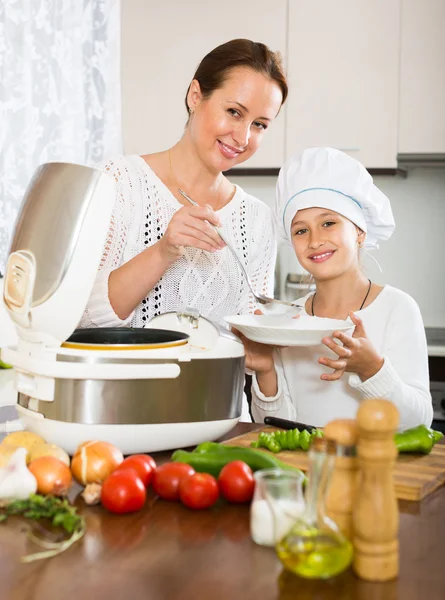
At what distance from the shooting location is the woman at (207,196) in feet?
5.77

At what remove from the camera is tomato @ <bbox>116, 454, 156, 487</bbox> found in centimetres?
100

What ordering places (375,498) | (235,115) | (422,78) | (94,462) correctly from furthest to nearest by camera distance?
1. (422,78)
2. (235,115)
3. (94,462)
4. (375,498)

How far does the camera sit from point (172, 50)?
3.08m

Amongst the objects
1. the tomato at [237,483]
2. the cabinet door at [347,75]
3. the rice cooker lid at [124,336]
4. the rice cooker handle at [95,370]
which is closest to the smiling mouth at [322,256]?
the rice cooker lid at [124,336]

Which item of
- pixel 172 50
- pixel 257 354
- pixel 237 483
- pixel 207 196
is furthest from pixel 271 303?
pixel 172 50

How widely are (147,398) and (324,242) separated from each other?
2.03 ft

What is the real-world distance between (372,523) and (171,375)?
46 cm

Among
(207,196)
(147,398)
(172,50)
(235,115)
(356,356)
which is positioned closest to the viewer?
(147,398)

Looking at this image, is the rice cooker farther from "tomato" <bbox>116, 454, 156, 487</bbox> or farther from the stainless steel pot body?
"tomato" <bbox>116, 454, 156, 487</bbox>

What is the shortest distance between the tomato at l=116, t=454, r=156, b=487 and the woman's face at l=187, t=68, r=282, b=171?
93 centimetres

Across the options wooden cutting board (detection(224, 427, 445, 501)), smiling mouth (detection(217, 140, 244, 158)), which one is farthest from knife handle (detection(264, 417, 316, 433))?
smiling mouth (detection(217, 140, 244, 158))

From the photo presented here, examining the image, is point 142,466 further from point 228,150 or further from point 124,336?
point 228,150

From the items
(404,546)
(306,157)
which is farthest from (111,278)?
(404,546)

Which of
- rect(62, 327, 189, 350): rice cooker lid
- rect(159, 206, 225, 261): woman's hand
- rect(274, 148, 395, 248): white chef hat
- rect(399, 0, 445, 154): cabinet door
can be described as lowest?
rect(62, 327, 189, 350): rice cooker lid
